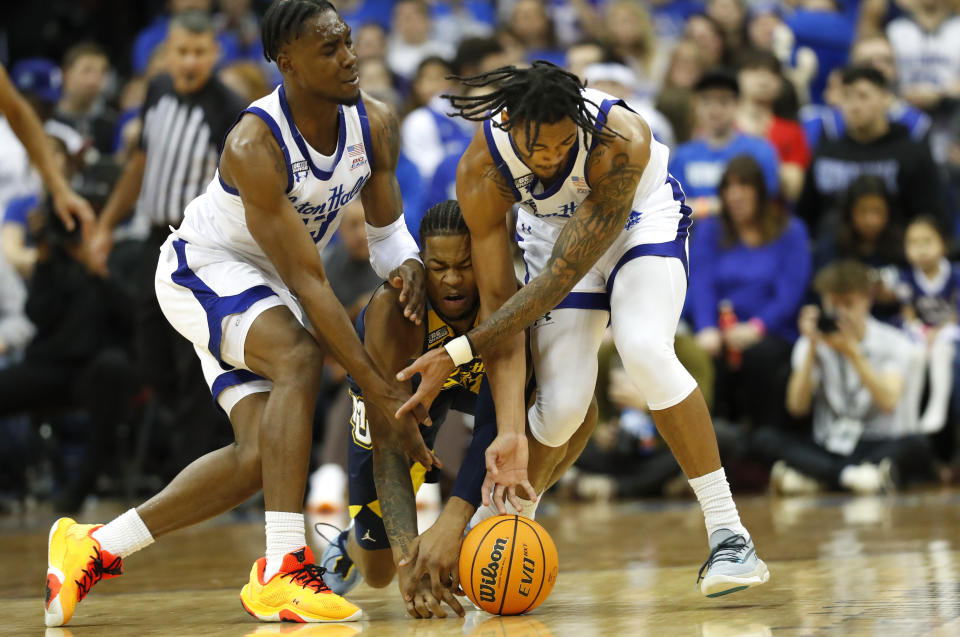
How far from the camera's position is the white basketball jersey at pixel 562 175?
4043mm

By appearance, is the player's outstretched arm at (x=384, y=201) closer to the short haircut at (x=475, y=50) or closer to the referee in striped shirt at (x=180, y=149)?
the referee in striped shirt at (x=180, y=149)

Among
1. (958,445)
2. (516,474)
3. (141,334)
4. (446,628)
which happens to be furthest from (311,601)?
(958,445)

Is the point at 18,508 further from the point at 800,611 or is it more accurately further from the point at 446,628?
the point at 800,611

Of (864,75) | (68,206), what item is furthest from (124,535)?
(864,75)

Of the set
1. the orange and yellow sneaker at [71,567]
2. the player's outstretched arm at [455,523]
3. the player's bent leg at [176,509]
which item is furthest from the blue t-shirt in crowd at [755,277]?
the orange and yellow sneaker at [71,567]

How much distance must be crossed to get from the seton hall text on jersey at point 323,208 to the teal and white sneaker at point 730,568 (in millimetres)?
1684

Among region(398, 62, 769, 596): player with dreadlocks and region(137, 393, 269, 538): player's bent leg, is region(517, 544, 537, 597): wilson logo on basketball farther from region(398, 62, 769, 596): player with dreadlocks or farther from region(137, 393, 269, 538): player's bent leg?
region(137, 393, 269, 538): player's bent leg

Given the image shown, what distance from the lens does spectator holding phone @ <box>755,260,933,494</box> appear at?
799 cm

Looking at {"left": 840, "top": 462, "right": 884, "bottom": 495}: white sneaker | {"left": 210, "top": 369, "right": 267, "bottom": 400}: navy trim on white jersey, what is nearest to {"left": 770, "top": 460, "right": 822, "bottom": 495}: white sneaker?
{"left": 840, "top": 462, "right": 884, "bottom": 495}: white sneaker

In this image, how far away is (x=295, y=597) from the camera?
381 cm

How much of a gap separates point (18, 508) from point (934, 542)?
6.22 meters

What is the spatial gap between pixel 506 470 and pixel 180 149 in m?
4.01

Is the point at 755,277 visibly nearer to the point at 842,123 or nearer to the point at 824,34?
the point at 842,123

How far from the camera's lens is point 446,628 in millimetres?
3619
